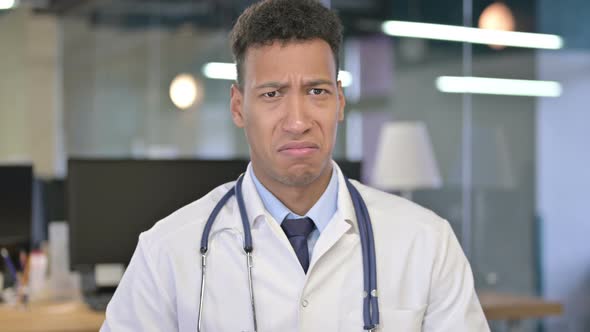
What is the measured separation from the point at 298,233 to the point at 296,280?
10cm

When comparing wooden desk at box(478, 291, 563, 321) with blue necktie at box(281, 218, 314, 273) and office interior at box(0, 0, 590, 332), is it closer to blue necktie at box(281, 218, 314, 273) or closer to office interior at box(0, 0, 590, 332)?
office interior at box(0, 0, 590, 332)

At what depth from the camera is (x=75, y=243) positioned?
3.31 m

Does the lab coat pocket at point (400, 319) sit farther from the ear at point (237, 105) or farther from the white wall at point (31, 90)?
the white wall at point (31, 90)

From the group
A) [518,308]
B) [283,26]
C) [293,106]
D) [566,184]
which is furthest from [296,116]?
[566,184]

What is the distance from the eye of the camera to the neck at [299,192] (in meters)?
1.84

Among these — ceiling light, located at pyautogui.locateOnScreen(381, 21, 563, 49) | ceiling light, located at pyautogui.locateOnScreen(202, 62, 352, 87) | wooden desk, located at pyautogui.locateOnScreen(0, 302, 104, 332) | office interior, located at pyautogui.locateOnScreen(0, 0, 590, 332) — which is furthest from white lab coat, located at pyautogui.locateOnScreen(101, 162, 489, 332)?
ceiling light, located at pyautogui.locateOnScreen(202, 62, 352, 87)

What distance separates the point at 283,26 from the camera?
69.0 inches

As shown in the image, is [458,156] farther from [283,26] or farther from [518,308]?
[283,26]

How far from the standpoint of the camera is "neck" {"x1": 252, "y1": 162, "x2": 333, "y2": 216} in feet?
6.05

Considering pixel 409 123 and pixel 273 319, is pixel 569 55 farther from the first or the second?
→ pixel 273 319

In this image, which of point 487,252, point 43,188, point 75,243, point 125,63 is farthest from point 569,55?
point 125,63

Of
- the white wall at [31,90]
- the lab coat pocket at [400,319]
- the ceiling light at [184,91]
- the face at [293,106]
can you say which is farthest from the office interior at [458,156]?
the white wall at [31,90]

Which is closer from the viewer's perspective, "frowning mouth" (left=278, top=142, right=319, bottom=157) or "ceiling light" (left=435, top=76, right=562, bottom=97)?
"frowning mouth" (left=278, top=142, right=319, bottom=157)

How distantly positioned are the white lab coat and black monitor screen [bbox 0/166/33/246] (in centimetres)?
202
